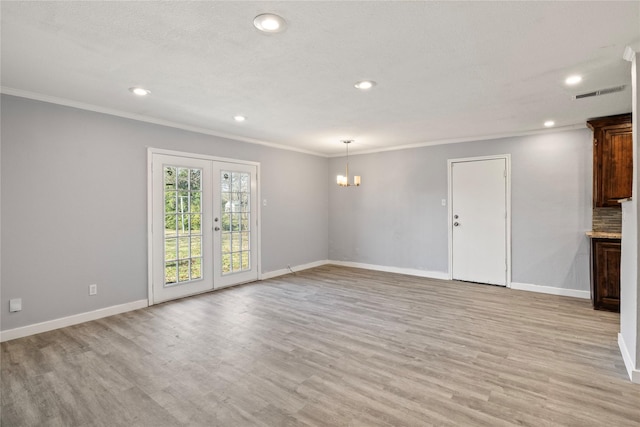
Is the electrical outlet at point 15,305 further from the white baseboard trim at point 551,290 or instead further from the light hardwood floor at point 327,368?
the white baseboard trim at point 551,290

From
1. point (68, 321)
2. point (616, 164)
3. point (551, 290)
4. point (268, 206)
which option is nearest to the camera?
point (68, 321)

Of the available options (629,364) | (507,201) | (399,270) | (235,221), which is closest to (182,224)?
(235,221)

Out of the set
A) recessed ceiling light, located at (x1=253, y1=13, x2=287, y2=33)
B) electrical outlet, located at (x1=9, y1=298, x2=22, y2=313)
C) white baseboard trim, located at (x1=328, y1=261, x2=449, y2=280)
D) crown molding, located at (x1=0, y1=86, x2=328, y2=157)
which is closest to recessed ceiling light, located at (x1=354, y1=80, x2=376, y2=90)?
recessed ceiling light, located at (x1=253, y1=13, x2=287, y2=33)

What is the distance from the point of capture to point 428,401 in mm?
2164

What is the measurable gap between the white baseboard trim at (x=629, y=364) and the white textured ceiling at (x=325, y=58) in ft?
8.00

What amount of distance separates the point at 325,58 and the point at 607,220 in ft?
15.4

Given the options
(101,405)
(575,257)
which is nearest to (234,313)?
(101,405)

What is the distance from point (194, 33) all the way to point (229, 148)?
3.25 metres

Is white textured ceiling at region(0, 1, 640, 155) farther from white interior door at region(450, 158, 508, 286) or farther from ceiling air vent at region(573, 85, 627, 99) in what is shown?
white interior door at region(450, 158, 508, 286)

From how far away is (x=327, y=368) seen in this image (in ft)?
8.61

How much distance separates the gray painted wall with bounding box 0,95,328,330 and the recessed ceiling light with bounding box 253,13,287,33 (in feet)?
9.72

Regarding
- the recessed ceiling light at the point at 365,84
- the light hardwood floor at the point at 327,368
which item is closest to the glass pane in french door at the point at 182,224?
the light hardwood floor at the point at 327,368

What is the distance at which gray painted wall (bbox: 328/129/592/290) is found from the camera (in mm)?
4703

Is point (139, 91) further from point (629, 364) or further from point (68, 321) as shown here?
point (629, 364)
